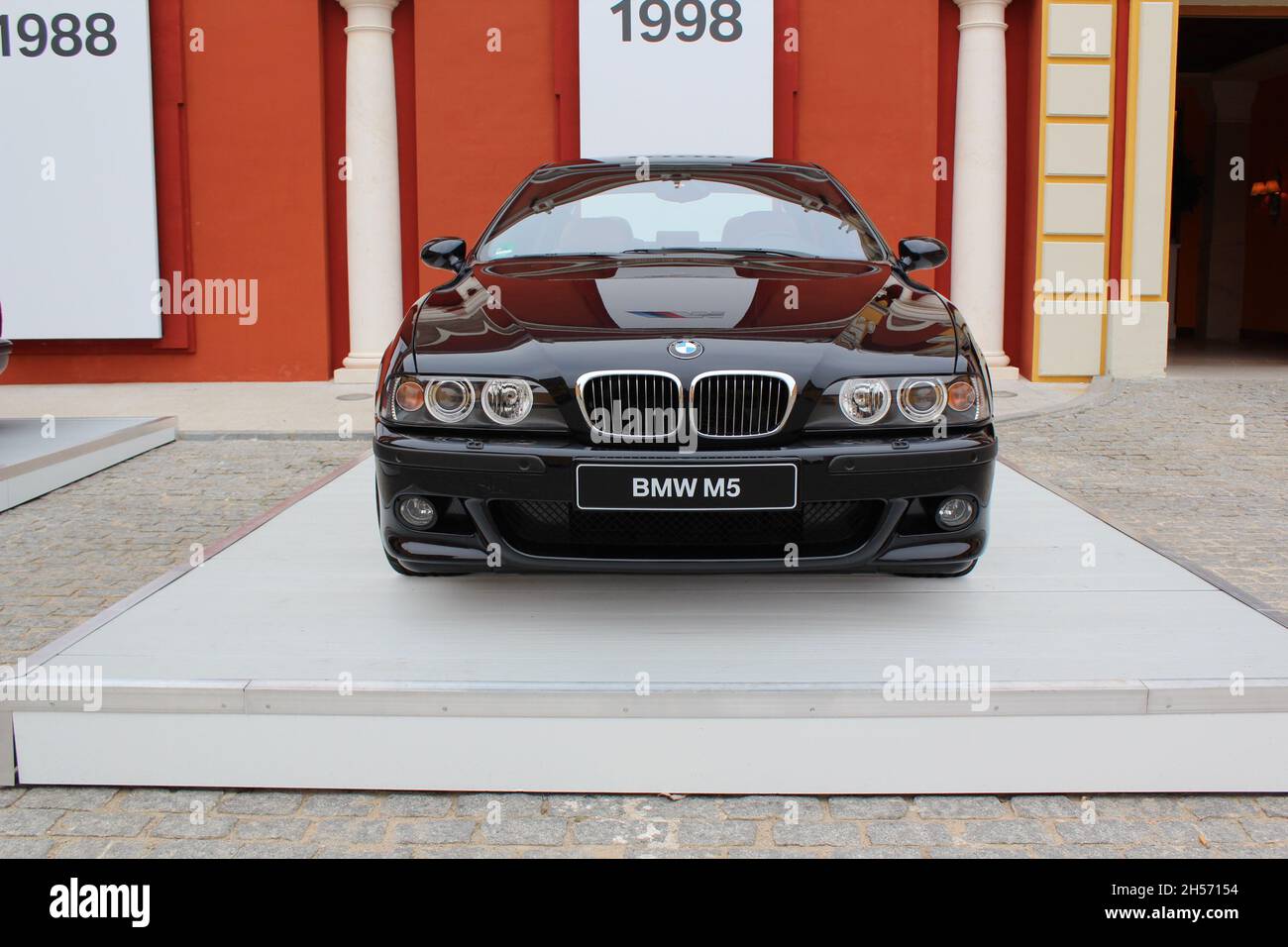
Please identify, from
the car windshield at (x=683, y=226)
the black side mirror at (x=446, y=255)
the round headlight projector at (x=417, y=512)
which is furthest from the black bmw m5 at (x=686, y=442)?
the black side mirror at (x=446, y=255)

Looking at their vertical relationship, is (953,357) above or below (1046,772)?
above

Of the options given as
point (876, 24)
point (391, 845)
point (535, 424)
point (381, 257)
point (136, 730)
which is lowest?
point (391, 845)

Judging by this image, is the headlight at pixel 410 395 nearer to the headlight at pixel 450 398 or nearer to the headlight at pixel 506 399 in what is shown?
the headlight at pixel 450 398

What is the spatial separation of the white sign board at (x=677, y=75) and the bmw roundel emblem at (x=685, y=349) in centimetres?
785

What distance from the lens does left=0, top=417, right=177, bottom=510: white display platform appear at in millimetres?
6430

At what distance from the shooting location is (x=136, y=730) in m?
2.96

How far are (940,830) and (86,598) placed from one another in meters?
3.38

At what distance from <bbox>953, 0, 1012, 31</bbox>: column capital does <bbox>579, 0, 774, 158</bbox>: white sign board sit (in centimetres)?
182

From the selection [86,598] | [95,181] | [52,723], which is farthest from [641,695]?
[95,181]

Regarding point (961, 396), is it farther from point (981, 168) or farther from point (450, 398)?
point (981, 168)

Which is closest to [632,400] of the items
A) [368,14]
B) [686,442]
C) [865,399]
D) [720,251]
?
[686,442]

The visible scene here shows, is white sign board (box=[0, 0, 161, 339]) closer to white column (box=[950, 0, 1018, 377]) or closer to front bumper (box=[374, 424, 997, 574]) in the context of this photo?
white column (box=[950, 0, 1018, 377])
